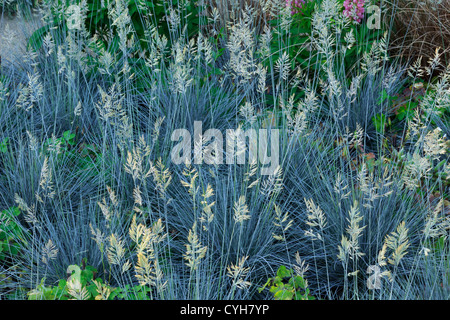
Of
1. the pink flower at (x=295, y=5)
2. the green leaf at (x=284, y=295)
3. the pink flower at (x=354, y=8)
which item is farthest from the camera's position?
the pink flower at (x=295, y=5)

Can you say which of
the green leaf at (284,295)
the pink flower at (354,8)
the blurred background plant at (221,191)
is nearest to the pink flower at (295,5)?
the blurred background plant at (221,191)

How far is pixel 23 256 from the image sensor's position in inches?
85.2

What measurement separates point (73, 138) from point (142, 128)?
0.46 m

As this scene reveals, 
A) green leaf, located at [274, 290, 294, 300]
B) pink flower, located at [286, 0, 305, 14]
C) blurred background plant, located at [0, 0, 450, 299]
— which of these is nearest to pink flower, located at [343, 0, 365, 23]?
blurred background plant, located at [0, 0, 450, 299]

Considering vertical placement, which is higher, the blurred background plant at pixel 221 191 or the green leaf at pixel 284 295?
the blurred background plant at pixel 221 191

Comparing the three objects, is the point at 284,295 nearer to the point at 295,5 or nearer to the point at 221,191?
the point at 221,191

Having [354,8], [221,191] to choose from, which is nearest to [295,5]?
[354,8]

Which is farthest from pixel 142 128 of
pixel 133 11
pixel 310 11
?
pixel 310 11

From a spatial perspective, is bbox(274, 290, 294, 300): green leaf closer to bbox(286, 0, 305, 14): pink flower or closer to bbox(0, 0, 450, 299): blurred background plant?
bbox(0, 0, 450, 299): blurred background plant

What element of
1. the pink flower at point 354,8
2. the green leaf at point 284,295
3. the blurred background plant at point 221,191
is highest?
the pink flower at point 354,8

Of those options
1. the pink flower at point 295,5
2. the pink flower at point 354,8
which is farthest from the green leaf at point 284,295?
the pink flower at point 295,5

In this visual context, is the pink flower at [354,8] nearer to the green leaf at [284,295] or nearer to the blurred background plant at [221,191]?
the blurred background plant at [221,191]

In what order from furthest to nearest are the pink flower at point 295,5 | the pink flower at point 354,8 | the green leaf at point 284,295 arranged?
the pink flower at point 295,5 < the pink flower at point 354,8 < the green leaf at point 284,295

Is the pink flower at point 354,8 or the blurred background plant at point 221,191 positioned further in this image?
the pink flower at point 354,8
